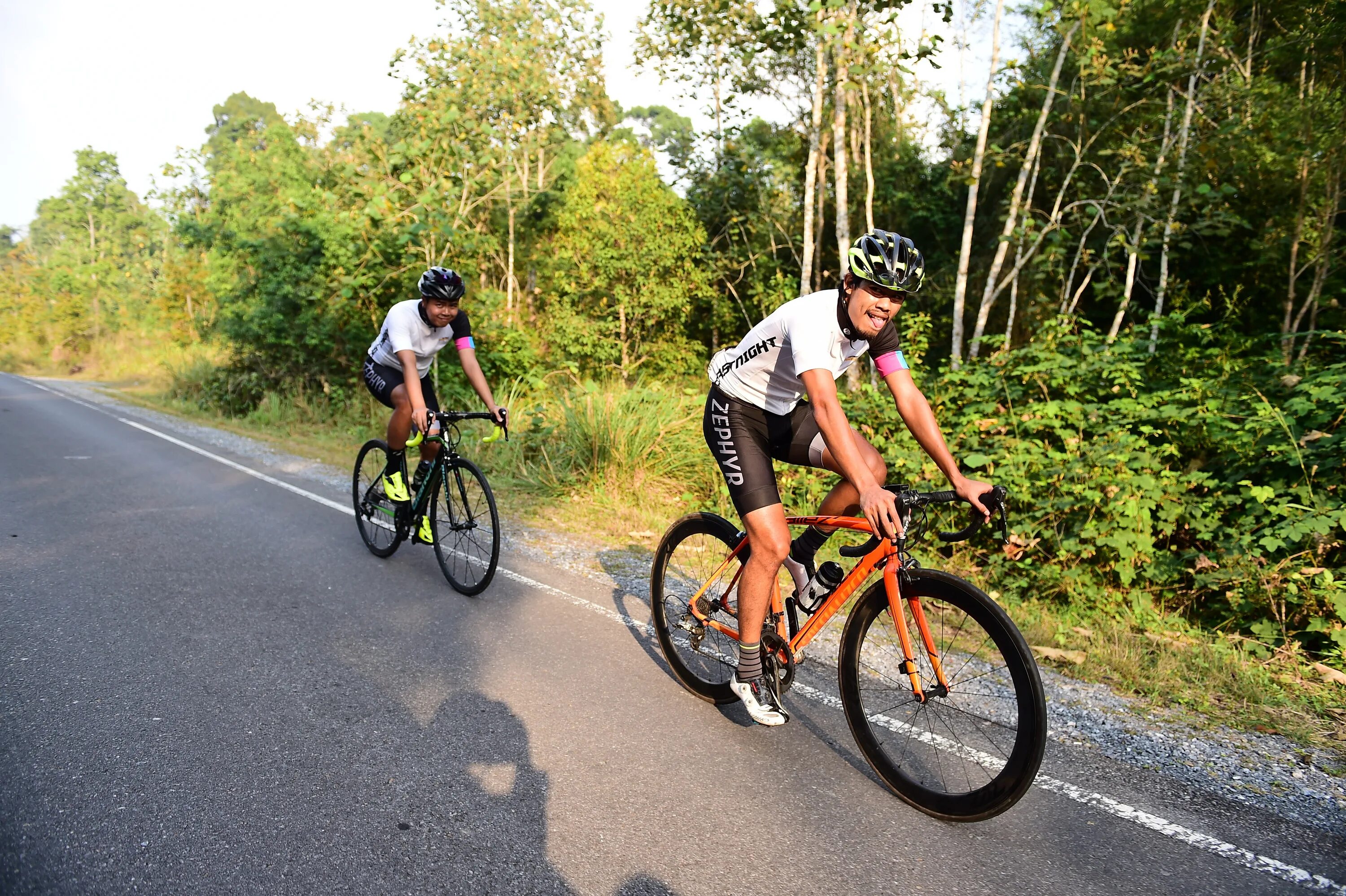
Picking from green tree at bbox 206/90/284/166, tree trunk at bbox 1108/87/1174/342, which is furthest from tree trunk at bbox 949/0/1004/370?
green tree at bbox 206/90/284/166

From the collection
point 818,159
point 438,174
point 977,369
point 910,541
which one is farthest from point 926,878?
point 818,159

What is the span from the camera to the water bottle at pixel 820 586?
3562 mm

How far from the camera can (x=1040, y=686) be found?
2684 mm

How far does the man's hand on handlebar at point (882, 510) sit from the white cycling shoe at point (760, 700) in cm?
105

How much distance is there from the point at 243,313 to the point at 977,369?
14579 millimetres

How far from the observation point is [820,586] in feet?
11.9

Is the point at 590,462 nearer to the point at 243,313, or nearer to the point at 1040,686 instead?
the point at 1040,686

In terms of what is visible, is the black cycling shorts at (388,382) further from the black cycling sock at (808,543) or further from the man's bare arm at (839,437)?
the man's bare arm at (839,437)

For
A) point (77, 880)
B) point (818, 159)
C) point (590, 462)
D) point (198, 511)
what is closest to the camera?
point (77, 880)

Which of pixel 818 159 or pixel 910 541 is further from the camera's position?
pixel 818 159

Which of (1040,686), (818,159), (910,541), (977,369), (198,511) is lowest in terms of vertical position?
(198,511)

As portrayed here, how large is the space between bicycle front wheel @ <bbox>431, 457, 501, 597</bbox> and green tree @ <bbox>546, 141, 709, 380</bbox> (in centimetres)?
1072

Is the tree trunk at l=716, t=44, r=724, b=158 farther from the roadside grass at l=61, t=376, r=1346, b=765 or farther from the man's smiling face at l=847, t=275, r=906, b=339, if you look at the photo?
the man's smiling face at l=847, t=275, r=906, b=339

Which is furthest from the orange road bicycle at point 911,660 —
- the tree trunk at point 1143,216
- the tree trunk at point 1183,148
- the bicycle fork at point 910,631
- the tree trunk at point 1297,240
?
the tree trunk at point 1297,240
